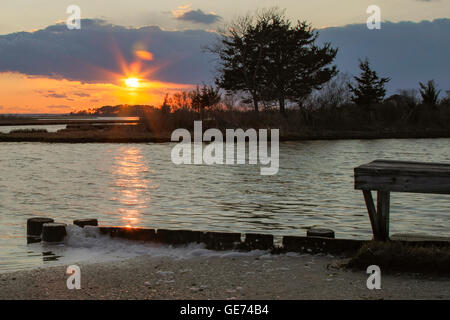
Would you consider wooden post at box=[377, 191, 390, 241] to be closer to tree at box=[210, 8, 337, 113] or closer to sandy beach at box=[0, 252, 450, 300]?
sandy beach at box=[0, 252, 450, 300]

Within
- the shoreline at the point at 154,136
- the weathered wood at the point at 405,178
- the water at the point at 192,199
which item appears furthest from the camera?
the shoreline at the point at 154,136

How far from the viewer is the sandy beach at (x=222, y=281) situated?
6.92 meters

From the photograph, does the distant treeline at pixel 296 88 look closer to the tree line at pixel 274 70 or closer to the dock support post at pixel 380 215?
the tree line at pixel 274 70

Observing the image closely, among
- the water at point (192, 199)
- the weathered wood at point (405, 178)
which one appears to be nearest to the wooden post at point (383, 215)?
the weathered wood at point (405, 178)

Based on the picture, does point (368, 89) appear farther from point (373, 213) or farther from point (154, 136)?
point (373, 213)

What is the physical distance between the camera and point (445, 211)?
15.5m

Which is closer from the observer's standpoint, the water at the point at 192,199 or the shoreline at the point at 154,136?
the water at the point at 192,199

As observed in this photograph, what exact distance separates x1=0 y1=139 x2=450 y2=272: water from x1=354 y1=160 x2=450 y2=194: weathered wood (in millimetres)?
3662

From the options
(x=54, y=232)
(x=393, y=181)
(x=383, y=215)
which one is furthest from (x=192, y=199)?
(x=393, y=181)

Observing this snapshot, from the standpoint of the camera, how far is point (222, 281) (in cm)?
756

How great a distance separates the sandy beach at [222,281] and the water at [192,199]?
1.81m

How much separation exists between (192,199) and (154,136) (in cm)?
3262

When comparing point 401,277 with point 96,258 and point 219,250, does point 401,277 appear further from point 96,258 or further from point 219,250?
point 96,258

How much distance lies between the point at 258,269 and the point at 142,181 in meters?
15.3
